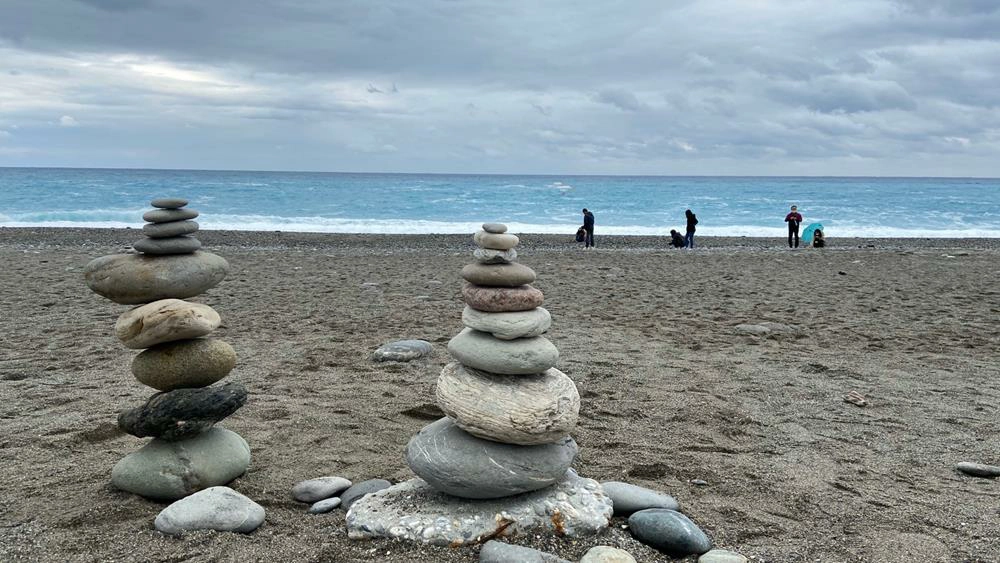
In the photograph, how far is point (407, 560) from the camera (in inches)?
175

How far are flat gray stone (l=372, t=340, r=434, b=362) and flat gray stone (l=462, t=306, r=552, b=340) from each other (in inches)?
171

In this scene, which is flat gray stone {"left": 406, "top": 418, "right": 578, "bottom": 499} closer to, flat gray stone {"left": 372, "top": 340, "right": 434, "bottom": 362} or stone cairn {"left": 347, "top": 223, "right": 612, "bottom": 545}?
stone cairn {"left": 347, "top": 223, "right": 612, "bottom": 545}

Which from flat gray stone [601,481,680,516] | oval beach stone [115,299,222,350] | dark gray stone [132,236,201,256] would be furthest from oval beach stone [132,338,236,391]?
flat gray stone [601,481,680,516]

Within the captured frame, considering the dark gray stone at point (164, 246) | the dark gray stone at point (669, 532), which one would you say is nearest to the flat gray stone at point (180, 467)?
the dark gray stone at point (164, 246)

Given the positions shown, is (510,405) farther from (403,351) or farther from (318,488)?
(403,351)

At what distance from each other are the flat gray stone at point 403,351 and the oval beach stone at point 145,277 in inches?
152

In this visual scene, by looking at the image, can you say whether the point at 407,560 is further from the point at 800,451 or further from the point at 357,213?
the point at 357,213

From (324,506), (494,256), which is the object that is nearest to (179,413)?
(324,506)

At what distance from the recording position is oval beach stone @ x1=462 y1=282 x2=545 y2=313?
520 cm

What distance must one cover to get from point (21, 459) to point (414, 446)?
3286mm

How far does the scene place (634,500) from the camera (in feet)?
16.6

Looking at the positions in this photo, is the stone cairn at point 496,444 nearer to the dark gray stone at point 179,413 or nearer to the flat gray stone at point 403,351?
the dark gray stone at point 179,413

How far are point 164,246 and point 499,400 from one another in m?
2.79

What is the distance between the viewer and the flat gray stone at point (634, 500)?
16.5 ft
